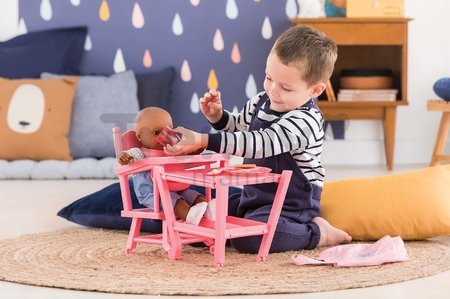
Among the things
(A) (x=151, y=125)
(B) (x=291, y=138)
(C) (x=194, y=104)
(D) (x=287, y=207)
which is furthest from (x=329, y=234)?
(C) (x=194, y=104)

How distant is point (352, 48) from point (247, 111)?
2482mm

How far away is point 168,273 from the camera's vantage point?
5.82ft

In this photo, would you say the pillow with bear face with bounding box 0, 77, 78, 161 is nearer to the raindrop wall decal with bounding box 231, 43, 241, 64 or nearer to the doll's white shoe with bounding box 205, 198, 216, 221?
the raindrop wall decal with bounding box 231, 43, 241, 64

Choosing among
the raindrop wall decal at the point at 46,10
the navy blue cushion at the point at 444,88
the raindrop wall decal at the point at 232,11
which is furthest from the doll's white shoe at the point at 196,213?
the raindrop wall decal at the point at 46,10

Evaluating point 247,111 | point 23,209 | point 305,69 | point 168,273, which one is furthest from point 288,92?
point 23,209

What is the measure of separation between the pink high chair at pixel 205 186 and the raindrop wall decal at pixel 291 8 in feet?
8.87

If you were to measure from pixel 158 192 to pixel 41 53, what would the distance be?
9.00 ft

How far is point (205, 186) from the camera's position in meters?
1.83

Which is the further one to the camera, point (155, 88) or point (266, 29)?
point (266, 29)

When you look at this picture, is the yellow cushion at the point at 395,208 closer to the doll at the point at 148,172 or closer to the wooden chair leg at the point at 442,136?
the doll at the point at 148,172

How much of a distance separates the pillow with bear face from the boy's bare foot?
2.19m

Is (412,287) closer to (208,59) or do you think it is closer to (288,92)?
(288,92)

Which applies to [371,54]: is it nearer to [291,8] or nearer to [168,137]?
[291,8]

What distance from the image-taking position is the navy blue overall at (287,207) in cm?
202
